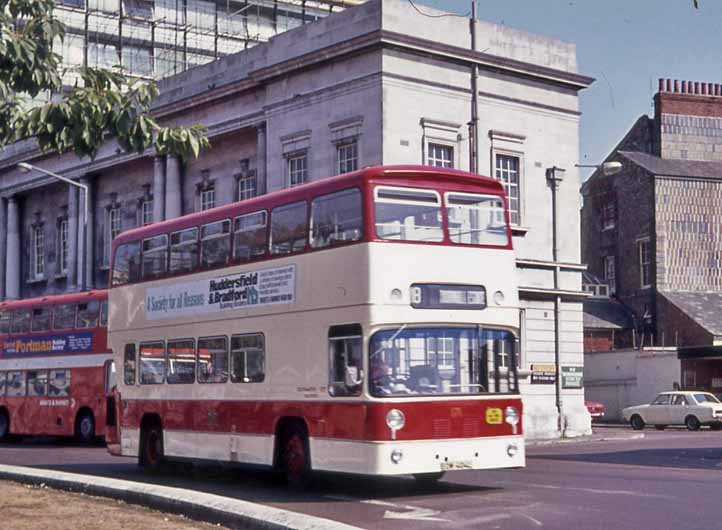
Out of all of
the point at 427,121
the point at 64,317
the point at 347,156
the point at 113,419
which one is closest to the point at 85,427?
the point at 64,317

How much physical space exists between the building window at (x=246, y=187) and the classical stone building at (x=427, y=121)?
60 millimetres

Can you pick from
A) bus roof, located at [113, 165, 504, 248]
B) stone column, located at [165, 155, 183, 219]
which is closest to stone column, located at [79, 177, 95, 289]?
stone column, located at [165, 155, 183, 219]

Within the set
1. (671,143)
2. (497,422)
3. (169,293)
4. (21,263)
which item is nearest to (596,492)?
(497,422)

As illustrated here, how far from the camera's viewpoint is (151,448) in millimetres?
22609

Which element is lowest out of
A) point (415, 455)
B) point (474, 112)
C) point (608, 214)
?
point (415, 455)

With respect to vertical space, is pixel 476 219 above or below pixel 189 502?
above

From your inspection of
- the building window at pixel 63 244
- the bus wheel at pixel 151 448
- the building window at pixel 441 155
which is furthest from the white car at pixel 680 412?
the bus wheel at pixel 151 448

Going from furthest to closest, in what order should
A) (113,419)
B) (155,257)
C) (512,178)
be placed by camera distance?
(512,178) < (113,419) < (155,257)

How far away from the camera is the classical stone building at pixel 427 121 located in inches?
1449

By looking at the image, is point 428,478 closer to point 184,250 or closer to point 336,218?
point 336,218

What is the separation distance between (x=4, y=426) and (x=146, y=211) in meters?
14.2

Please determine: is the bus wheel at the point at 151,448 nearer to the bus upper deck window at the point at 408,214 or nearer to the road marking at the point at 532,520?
the bus upper deck window at the point at 408,214

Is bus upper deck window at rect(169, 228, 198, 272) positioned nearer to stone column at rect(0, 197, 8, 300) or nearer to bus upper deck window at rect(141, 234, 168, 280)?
bus upper deck window at rect(141, 234, 168, 280)

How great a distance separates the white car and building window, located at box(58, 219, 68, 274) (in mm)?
25258
